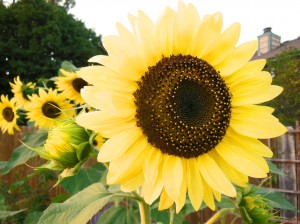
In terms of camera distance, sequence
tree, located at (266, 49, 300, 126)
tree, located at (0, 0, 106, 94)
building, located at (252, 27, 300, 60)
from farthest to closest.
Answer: building, located at (252, 27, 300, 60), tree, located at (0, 0, 106, 94), tree, located at (266, 49, 300, 126)

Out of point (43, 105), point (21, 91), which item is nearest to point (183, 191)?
point (43, 105)

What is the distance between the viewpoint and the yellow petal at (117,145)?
71 cm

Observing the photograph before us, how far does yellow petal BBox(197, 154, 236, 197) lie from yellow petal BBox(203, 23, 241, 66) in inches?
8.0

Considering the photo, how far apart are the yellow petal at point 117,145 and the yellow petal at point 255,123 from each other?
0.73 ft

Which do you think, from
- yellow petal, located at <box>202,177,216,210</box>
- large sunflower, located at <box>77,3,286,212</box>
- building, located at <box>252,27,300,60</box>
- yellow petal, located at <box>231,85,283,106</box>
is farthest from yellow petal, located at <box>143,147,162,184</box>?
building, located at <box>252,27,300,60</box>

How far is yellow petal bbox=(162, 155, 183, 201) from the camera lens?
0.74 metres

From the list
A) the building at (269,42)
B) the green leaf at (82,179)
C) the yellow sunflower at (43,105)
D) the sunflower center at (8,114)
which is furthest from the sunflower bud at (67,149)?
the building at (269,42)

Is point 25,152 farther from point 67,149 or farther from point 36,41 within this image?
point 36,41

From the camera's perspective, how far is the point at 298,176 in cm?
503

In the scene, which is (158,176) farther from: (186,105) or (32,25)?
(32,25)

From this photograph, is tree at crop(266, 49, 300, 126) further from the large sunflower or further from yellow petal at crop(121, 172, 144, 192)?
yellow petal at crop(121, 172, 144, 192)

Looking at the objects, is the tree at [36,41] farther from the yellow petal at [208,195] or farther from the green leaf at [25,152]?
the yellow petal at [208,195]

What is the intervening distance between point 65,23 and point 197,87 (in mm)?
16884

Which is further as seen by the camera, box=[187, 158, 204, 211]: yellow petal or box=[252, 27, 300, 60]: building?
box=[252, 27, 300, 60]: building
